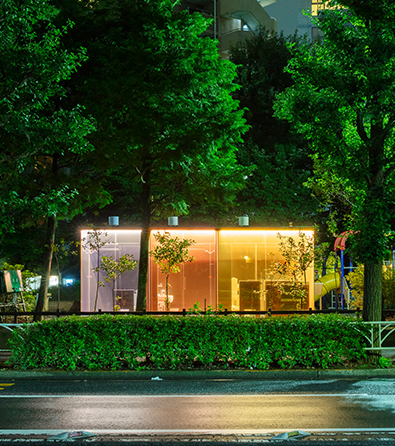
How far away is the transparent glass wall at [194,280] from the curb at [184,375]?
999cm

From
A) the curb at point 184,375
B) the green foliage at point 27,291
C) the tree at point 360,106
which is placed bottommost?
the curb at point 184,375

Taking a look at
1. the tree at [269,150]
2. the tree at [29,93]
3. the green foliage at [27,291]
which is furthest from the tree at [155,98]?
the tree at [269,150]

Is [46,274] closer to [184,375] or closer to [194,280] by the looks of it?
[194,280]

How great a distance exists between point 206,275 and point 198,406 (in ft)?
42.4

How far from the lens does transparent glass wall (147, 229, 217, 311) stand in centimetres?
2094

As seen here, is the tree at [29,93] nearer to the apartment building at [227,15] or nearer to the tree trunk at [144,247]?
the tree trunk at [144,247]

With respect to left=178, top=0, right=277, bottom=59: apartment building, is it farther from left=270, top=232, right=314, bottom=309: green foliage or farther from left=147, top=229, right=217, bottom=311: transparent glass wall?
left=270, top=232, right=314, bottom=309: green foliage

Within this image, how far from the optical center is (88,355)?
11164mm

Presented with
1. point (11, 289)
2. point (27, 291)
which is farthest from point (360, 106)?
point (27, 291)

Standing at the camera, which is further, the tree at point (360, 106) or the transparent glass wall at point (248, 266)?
the transparent glass wall at point (248, 266)

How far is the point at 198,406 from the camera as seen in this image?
824cm

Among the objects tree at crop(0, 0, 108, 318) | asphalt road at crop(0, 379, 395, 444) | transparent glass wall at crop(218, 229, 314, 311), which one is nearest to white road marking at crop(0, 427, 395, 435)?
asphalt road at crop(0, 379, 395, 444)

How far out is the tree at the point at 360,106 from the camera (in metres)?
11.3

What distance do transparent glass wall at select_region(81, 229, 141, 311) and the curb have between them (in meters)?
9.36
